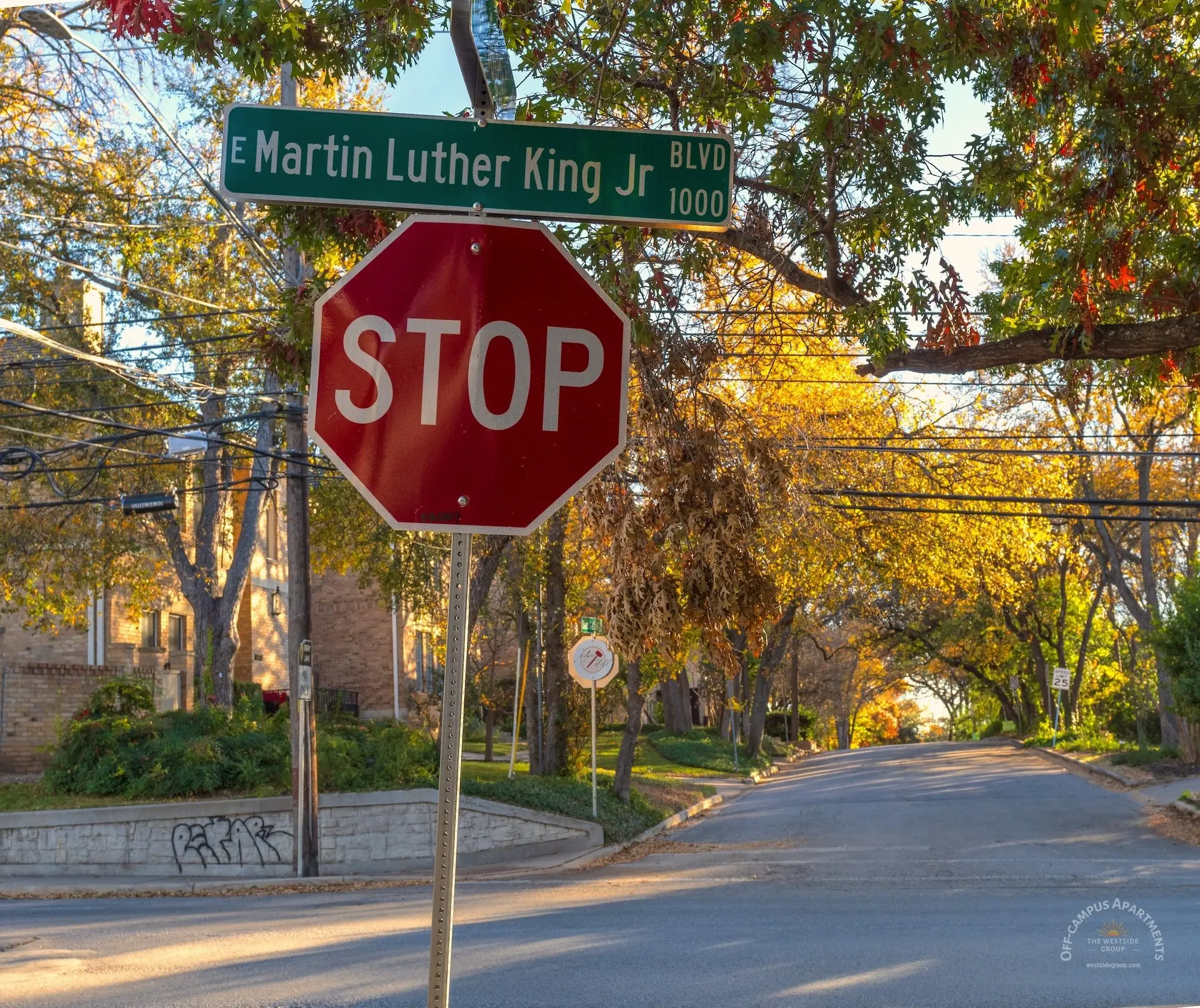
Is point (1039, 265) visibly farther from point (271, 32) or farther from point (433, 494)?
point (433, 494)

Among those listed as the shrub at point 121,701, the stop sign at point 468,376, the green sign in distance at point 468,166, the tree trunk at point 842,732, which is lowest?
the tree trunk at point 842,732

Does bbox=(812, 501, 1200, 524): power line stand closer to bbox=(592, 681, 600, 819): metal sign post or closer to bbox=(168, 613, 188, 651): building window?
bbox=(592, 681, 600, 819): metal sign post

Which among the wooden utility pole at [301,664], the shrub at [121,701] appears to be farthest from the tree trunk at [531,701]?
the wooden utility pole at [301,664]

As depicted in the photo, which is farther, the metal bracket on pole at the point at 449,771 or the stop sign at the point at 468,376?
the stop sign at the point at 468,376

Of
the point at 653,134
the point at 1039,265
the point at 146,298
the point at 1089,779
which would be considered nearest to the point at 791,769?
the point at 1089,779

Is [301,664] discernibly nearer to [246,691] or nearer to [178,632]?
[246,691]

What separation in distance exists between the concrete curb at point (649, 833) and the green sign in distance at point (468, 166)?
15793 millimetres

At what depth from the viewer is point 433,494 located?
291 centimetres

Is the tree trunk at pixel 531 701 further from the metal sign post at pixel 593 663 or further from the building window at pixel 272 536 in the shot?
the building window at pixel 272 536

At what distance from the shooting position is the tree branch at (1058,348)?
305 inches

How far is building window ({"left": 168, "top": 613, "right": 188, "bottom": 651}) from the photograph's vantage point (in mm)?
33750

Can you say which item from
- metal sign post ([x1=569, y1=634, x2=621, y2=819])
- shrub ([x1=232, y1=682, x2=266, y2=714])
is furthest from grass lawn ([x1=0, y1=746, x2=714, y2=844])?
shrub ([x1=232, y1=682, x2=266, y2=714])

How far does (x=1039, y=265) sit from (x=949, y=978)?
506 cm

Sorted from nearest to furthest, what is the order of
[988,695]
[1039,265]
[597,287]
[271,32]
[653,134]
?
[597,287]
[653,134]
[271,32]
[1039,265]
[988,695]
